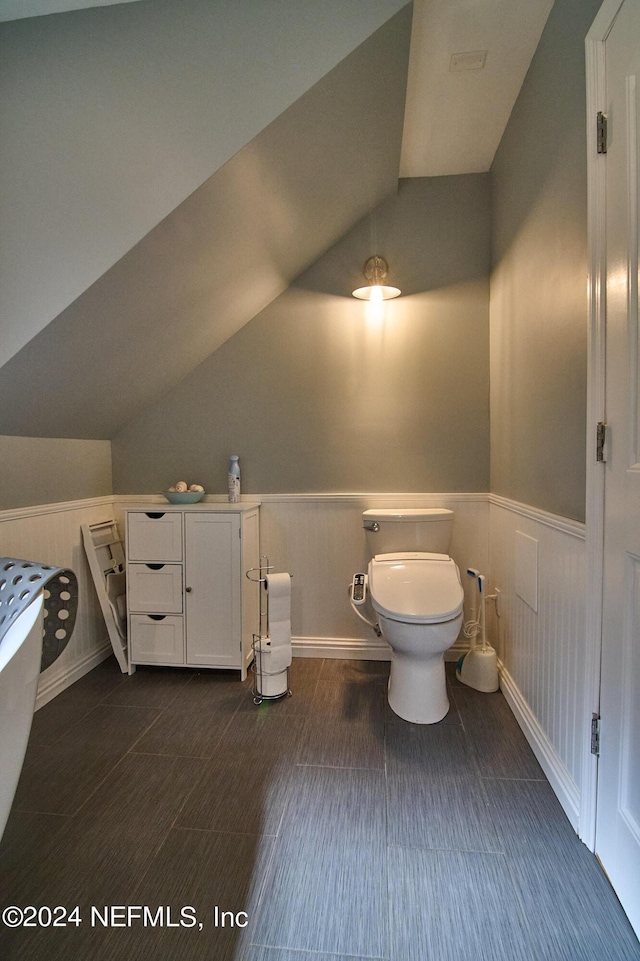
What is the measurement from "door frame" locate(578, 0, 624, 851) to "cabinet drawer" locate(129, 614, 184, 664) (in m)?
1.73

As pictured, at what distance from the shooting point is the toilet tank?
2158 millimetres

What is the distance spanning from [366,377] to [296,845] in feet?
6.43

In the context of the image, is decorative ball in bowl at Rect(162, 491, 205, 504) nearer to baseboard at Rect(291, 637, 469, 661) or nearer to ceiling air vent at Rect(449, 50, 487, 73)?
baseboard at Rect(291, 637, 469, 661)

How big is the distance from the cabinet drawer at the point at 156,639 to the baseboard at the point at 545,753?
5.03ft

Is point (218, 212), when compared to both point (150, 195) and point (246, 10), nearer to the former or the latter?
point (150, 195)

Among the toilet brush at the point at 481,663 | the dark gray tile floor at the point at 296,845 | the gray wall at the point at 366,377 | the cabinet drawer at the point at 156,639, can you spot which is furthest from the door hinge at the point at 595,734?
the cabinet drawer at the point at 156,639

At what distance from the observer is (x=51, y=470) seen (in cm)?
211

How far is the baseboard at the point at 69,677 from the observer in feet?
6.46

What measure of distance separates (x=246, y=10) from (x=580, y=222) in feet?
3.91

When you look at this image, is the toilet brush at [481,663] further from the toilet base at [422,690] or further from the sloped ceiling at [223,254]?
the sloped ceiling at [223,254]

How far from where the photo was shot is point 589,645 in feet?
4.02

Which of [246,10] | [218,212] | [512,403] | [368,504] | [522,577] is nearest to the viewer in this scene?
[246,10]

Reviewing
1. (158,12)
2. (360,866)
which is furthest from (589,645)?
(158,12)

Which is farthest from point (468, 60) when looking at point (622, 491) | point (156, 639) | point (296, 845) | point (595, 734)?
point (156, 639)
